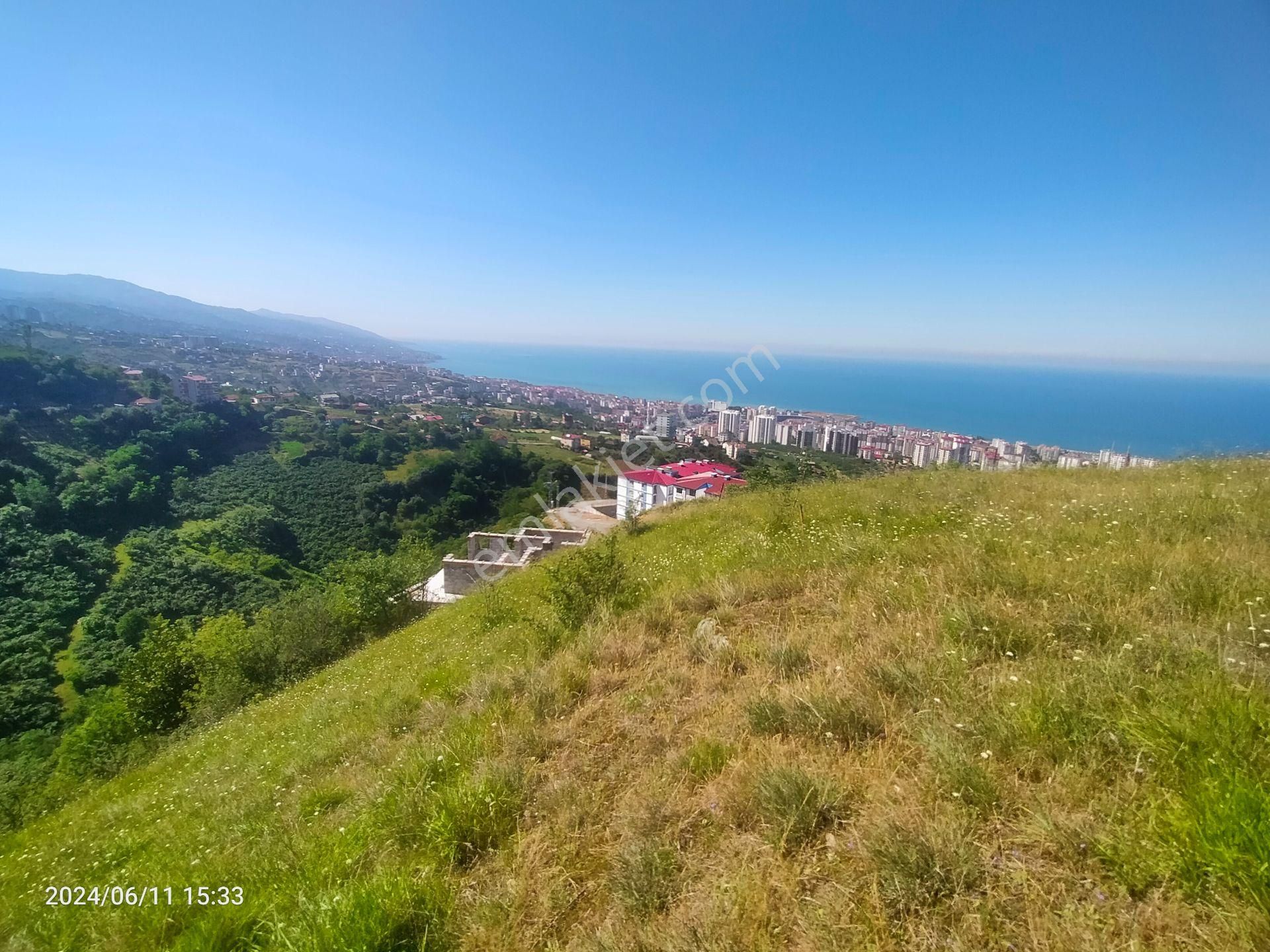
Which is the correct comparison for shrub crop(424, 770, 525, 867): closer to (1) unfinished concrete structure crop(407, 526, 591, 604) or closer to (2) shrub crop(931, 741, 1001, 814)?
(2) shrub crop(931, 741, 1001, 814)

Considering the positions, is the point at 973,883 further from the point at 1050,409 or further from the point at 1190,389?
the point at 1190,389

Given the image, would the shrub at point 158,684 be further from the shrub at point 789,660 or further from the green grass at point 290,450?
the green grass at point 290,450

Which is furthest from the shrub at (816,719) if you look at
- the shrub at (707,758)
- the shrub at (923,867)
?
the shrub at (923,867)

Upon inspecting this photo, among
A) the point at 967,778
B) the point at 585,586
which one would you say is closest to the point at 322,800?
the point at 585,586

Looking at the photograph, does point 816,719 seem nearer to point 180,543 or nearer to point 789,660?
point 789,660

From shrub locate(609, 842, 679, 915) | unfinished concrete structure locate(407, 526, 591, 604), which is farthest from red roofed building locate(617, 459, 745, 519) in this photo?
shrub locate(609, 842, 679, 915)

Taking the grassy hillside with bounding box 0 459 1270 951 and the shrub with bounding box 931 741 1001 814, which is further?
the shrub with bounding box 931 741 1001 814

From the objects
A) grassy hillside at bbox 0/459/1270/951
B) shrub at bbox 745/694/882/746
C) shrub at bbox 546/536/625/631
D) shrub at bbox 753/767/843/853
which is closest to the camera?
grassy hillside at bbox 0/459/1270/951
